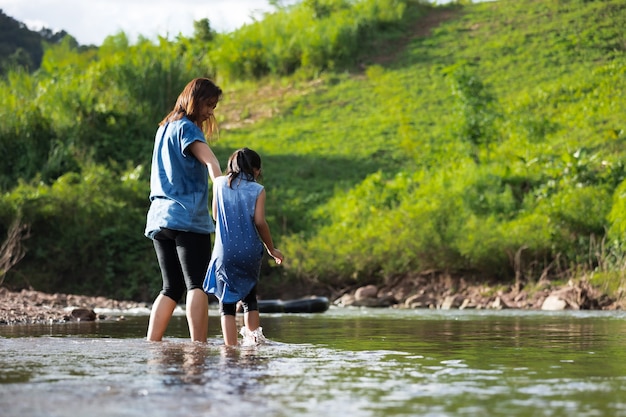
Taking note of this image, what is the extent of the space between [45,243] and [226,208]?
1832cm

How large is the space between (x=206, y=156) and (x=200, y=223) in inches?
19.7

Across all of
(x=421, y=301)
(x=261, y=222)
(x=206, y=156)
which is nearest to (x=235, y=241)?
(x=261, y=222)

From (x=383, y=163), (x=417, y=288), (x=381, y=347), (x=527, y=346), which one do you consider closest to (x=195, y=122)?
(x=381, y=347)

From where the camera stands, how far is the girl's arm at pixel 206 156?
780cm

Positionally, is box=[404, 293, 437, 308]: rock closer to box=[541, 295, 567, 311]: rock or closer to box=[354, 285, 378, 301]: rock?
box=[354, 285, 378, 301]: rock

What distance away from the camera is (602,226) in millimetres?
23562

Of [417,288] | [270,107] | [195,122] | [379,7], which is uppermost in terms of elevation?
[379,7]

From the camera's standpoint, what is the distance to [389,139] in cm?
3644

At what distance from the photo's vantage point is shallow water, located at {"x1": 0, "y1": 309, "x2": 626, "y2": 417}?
470cm

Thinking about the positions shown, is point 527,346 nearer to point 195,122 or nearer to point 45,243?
point 195,122

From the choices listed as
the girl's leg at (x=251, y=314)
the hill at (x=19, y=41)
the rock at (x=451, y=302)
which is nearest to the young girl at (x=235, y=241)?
the girl's leg at (x=251, y=314)

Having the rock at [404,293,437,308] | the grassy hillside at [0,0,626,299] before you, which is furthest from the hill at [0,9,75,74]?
the rock at [404,293,437,308]

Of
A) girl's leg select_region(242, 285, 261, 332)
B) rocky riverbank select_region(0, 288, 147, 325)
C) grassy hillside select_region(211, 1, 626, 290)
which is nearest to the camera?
girl's leg select_region(242, 285, 261, 332)

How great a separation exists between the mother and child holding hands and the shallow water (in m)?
0.37
